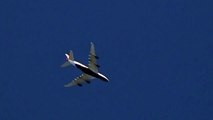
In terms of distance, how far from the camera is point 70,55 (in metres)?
95.0

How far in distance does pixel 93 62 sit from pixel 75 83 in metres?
5.43

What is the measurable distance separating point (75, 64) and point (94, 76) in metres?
3.56

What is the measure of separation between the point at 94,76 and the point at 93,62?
240 centimetres

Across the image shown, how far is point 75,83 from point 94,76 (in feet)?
12.7

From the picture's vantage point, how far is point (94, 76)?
92625 millimetres

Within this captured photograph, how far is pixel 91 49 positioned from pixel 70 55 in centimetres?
581

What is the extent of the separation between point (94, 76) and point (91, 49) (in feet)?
15.4

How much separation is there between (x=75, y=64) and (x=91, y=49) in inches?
179

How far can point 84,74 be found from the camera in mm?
93750

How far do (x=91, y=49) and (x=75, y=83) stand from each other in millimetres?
7323

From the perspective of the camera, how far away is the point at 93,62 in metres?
91.6

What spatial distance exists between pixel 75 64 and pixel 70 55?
232 centimetres
